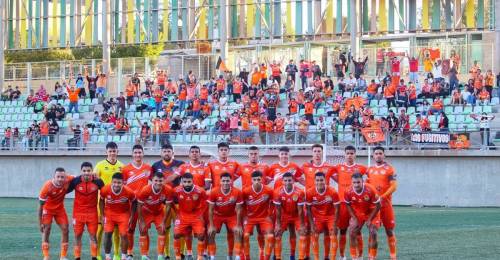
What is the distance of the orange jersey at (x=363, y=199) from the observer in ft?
57.4

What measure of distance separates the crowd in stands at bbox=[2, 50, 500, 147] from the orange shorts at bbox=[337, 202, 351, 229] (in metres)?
15.4

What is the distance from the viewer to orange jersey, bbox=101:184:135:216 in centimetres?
1775

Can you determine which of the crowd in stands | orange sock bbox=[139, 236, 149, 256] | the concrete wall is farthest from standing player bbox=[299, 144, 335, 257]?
the crowd in stands

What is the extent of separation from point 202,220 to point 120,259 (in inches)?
60.4

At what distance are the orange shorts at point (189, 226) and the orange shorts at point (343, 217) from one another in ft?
7.05

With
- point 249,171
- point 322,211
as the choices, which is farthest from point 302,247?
point 249,171

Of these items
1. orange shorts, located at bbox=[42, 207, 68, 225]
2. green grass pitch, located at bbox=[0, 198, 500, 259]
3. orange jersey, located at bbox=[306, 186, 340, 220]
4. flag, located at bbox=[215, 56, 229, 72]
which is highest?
flag, located at bbox=[215, 56, 229, 72]

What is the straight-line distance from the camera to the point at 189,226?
58.4ft

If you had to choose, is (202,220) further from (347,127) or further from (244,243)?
(347,127)

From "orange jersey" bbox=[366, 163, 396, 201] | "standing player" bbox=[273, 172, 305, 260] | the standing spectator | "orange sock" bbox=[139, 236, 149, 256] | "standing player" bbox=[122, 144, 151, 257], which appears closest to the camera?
"standing player" bbox=[273, 172, 305, 260]

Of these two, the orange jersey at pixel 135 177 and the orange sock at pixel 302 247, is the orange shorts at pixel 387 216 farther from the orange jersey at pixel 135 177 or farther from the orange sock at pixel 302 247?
the orange jersey at pixel 135 177

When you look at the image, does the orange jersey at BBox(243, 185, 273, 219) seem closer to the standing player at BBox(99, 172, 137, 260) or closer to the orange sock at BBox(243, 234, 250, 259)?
the orange sock at BBox(243, 234, 250, 259)

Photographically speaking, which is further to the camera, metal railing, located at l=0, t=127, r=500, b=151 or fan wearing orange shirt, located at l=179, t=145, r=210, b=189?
metal railing, located at l=0, t=127, r=500, b=151

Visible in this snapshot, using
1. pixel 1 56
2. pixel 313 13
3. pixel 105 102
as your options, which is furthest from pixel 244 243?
pixel 1 56
